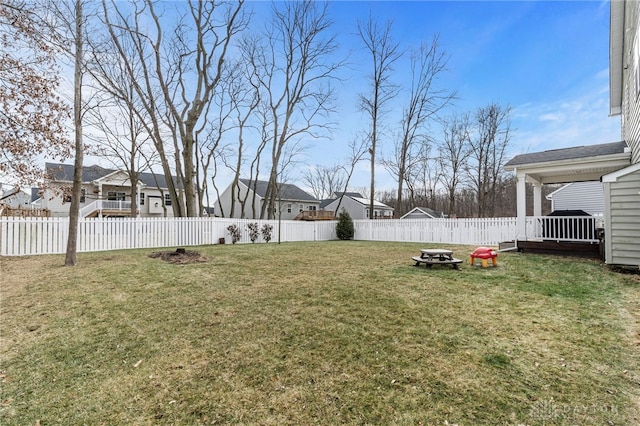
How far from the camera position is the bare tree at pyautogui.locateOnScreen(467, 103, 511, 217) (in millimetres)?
25797

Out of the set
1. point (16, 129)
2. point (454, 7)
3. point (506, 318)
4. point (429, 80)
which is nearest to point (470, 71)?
point (454, 7)

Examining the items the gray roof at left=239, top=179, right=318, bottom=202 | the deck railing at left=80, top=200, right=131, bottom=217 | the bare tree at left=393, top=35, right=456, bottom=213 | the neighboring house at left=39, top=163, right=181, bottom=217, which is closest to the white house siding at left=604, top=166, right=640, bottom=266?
the bare tree at left=393, top=35, right=456, bottom=213

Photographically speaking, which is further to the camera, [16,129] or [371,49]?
[371,49]

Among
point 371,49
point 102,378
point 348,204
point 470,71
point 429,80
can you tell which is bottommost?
point 102,378

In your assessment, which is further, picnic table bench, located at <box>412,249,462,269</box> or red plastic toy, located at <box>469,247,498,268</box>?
red plastic toy, located at <box>469,247,498,268</box>

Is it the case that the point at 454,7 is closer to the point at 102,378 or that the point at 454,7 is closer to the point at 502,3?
the point at 502,3

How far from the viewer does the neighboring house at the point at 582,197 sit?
17047 millimetres

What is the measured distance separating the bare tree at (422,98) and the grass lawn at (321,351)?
16390 millimetres

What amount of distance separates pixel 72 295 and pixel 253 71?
19.8 metres

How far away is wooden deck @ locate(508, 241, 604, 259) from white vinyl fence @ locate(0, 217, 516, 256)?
4.01 metres

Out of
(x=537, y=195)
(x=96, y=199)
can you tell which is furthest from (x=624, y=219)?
(x=96, y=199)

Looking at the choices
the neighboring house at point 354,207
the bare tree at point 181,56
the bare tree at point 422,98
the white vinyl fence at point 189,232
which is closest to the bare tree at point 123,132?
the bare tree at point 181,56

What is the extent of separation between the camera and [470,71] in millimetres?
13336

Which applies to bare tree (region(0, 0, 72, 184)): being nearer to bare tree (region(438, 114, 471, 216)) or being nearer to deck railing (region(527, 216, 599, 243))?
deck railing (region(527, 216, 599, 243))
